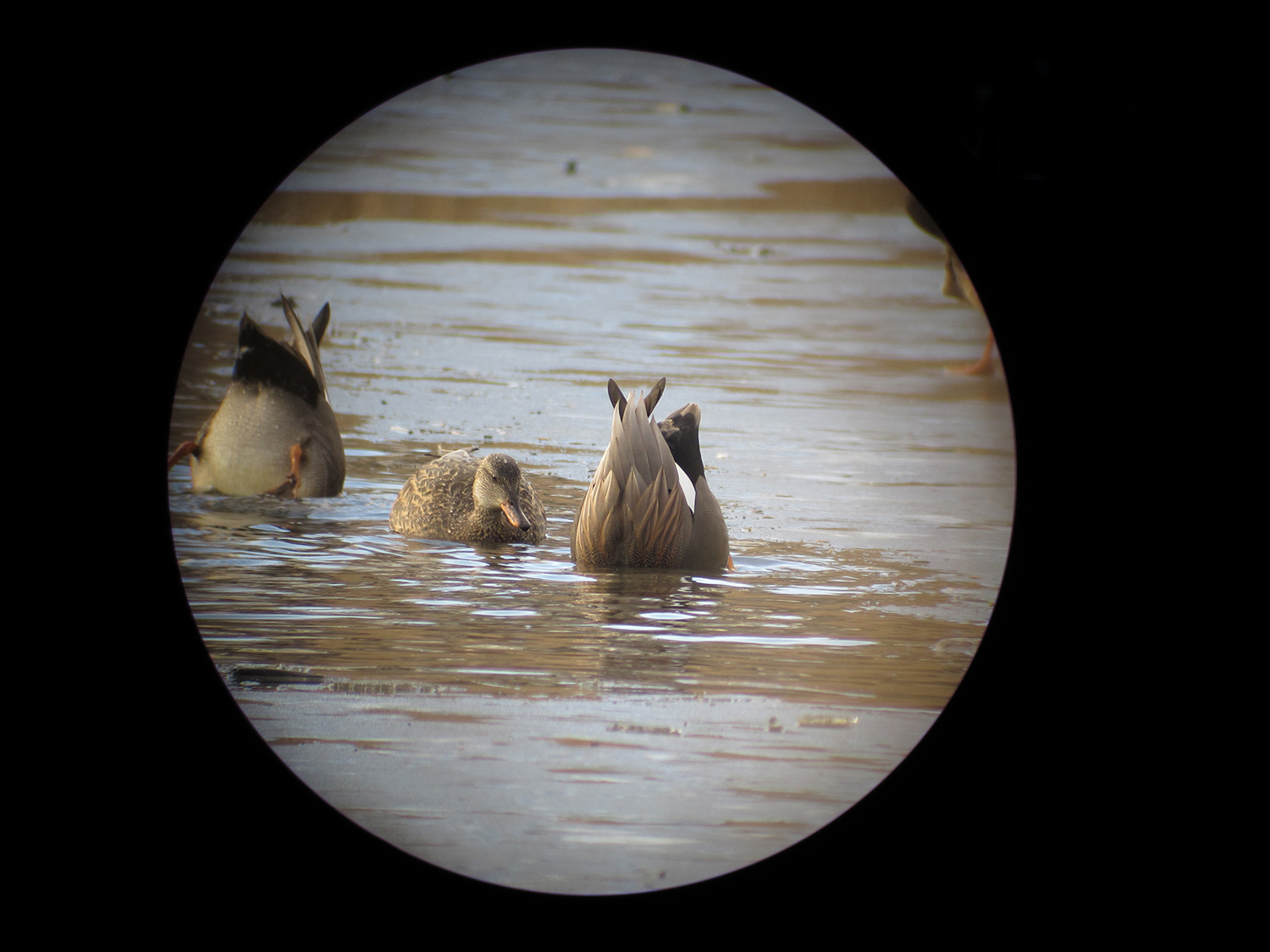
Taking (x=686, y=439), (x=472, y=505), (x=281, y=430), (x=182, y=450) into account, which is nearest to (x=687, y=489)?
(x=686, y=439)

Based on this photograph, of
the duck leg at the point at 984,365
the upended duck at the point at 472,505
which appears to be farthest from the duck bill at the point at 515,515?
the duck leg at the point at 984,365

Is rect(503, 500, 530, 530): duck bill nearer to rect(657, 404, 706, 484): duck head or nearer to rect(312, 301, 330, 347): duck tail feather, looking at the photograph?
rect(657, 404, 706, 484): duck head

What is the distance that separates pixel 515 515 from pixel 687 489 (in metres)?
0.56

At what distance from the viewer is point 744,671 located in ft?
8.77

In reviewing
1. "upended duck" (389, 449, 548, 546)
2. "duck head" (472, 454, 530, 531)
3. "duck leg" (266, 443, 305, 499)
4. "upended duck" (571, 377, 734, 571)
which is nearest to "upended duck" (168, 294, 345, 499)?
"duck leg" (266, 443, 305, 499)

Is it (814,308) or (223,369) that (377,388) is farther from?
(814,308)

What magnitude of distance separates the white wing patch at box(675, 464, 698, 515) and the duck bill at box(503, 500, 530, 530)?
0.51 m

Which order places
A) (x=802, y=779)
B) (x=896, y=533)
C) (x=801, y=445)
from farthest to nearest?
(x=801, y=445) → (x=896, y=533) → (x=802, y=779)

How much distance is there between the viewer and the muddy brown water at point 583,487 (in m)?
2.37

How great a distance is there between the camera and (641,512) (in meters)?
3.44

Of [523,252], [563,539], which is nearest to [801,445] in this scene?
[563,539]

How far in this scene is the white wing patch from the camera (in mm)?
3570

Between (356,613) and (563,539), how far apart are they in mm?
1107

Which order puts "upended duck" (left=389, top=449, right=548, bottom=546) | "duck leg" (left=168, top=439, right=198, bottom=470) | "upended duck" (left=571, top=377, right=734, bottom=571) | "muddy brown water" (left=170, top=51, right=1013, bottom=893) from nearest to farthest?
"muddy brown water" (left=170, top=51, right=1013, bottom=893) < "duck leg" (left=168, top=439, right=198, bottom=470) < "upended duck" (left=571, top=377, right=734, bottom=571) < "upended duck" (left=389, top=449, right=548, bottom=546)
